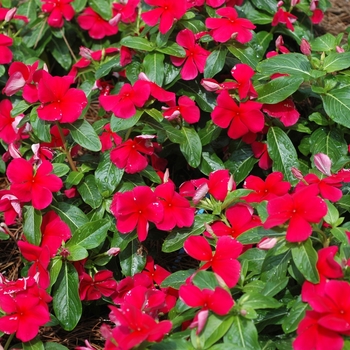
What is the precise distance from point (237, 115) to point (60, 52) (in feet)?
4.17

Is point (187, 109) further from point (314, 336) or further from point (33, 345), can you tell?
point (314, 336)

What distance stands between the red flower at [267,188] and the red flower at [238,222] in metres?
0.06

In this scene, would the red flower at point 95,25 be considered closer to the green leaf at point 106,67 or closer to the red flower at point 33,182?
the green leaf at point 106,67

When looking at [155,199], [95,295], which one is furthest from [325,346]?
[95,295]

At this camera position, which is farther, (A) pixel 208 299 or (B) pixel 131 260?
(B) pixel 131 260

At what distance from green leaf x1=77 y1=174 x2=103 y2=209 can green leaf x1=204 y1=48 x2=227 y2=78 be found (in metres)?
0.61

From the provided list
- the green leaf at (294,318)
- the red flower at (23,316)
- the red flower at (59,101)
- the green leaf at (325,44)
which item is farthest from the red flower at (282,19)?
the red flower at (23,316)

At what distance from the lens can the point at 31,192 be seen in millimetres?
2281

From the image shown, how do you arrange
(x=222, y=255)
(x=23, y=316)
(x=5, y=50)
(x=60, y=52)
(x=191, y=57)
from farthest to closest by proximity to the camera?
(x=60, y=52) < (x=5, y=50) < (x=191, y=57) < (x=23, y=316) < (x=222, y=255)

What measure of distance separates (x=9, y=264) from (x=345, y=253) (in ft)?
4.96

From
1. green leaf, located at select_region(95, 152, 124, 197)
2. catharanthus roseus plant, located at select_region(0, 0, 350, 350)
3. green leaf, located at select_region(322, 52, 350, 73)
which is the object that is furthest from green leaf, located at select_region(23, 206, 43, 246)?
green leaf, located at select_region(322, 52, 350, 73)

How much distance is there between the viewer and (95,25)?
10.6 feet

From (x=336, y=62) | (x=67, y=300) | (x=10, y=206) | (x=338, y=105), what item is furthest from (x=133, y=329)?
(x=336, y=62)

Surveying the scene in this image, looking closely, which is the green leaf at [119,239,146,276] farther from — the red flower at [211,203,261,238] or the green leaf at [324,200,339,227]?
the green leaf at [324,200,339,227]
